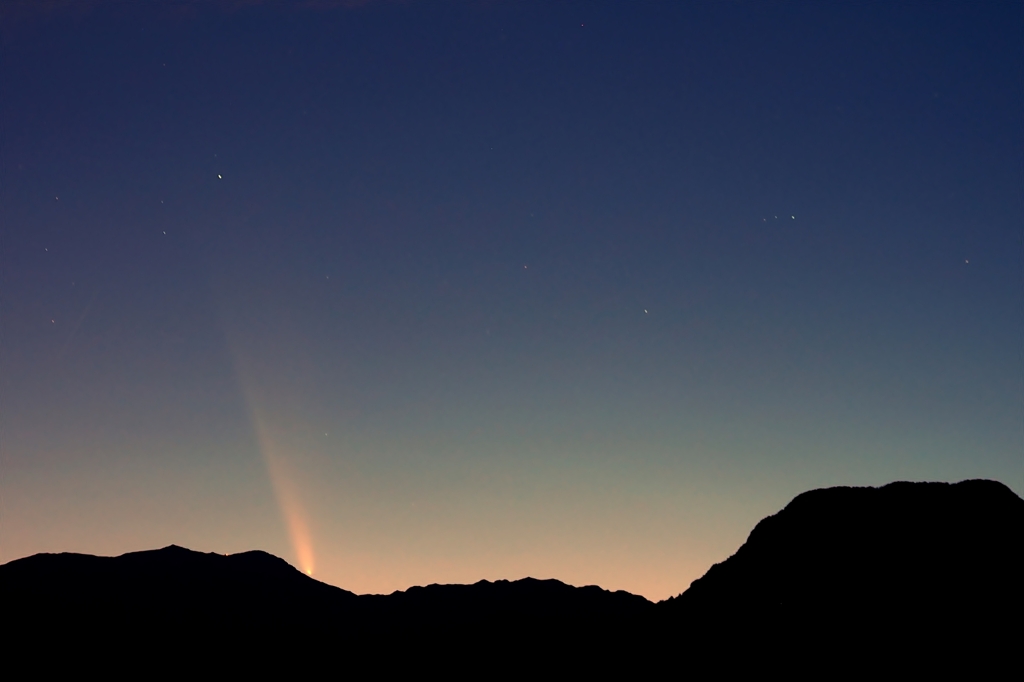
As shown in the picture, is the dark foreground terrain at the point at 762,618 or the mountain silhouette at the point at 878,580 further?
the dark foreground terrain at the point at 762,618

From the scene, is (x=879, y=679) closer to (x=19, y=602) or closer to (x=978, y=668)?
(x=978, y=668)

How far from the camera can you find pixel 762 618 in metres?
59.2

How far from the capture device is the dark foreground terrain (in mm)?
49531

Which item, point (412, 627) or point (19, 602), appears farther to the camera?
point (412, 627)

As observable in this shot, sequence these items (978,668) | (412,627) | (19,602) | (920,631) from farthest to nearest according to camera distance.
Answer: (412,627) < (19,602) < (920,631) < (978,668)

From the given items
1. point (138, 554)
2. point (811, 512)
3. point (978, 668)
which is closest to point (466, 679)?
point (811, 512)

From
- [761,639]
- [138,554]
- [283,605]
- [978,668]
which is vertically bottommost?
[978,668]

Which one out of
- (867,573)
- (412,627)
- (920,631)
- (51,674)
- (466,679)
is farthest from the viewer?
(412,627)

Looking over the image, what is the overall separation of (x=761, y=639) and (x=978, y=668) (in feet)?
48.0

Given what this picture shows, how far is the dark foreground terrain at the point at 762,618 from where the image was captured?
49.5 m

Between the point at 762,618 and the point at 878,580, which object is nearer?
the point at 878,580

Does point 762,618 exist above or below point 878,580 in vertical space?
below

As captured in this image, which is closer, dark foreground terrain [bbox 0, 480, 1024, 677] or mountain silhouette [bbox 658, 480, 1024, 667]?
mountain silhouette [bbox 658, 480, 1024, 667]

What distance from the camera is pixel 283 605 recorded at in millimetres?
166500
